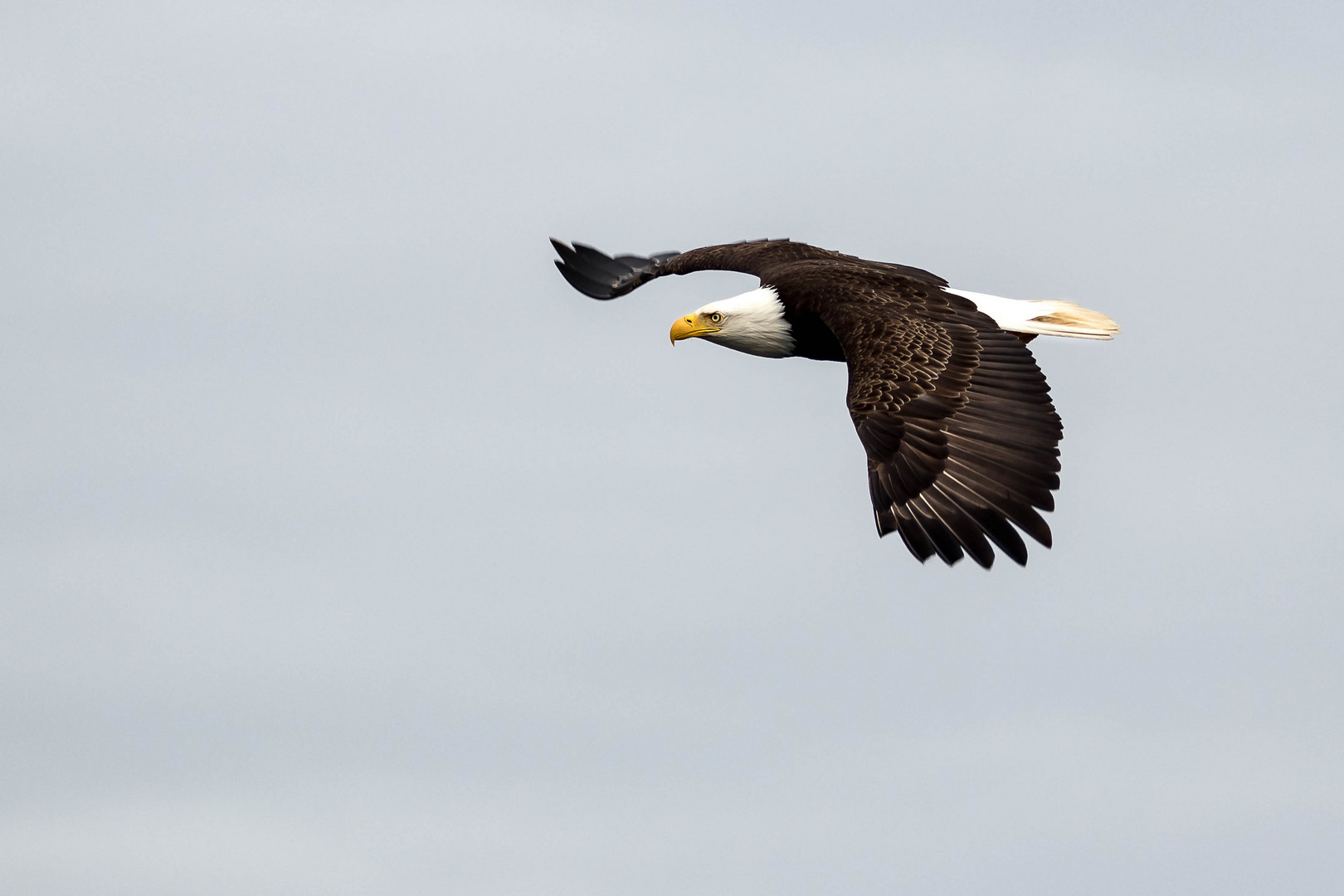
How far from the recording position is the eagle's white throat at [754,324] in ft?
50.0

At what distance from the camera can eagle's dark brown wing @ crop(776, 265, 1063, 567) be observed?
39.1 ft

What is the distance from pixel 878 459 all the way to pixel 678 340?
3748 millimetres

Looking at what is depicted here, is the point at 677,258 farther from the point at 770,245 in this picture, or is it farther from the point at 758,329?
the point at 758,329

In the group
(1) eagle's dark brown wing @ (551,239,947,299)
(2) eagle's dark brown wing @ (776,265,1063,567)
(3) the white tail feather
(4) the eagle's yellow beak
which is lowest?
(2) eagle's dark brown wing @ (776,265,1063,567)

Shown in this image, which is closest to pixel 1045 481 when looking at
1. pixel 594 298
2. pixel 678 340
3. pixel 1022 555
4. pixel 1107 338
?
pixel 1022 555

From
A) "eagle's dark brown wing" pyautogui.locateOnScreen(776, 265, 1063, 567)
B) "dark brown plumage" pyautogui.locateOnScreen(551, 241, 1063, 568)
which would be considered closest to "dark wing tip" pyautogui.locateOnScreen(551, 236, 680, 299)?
"dark brown plumage" pyautogui.locateOnScreen(551, 241, 1063, 568)

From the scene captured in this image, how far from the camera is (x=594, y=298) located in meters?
18.4

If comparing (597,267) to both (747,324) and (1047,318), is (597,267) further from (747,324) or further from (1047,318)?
(1047,318)

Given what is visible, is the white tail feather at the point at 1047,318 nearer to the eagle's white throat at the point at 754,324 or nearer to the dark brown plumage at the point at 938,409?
the dark brown plumage at the point at 938,409

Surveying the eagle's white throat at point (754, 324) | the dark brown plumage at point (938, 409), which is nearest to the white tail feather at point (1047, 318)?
the dark brown plumage at point (938, 409)

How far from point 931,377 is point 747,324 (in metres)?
Result: 2.75

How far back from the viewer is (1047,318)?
1513cm

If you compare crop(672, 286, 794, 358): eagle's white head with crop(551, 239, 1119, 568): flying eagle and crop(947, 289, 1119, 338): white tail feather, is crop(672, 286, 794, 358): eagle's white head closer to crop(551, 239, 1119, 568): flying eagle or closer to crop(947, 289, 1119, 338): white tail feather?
crop(551, 239, 1119, 568): flying eagle

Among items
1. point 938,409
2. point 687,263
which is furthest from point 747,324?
point 938,409
